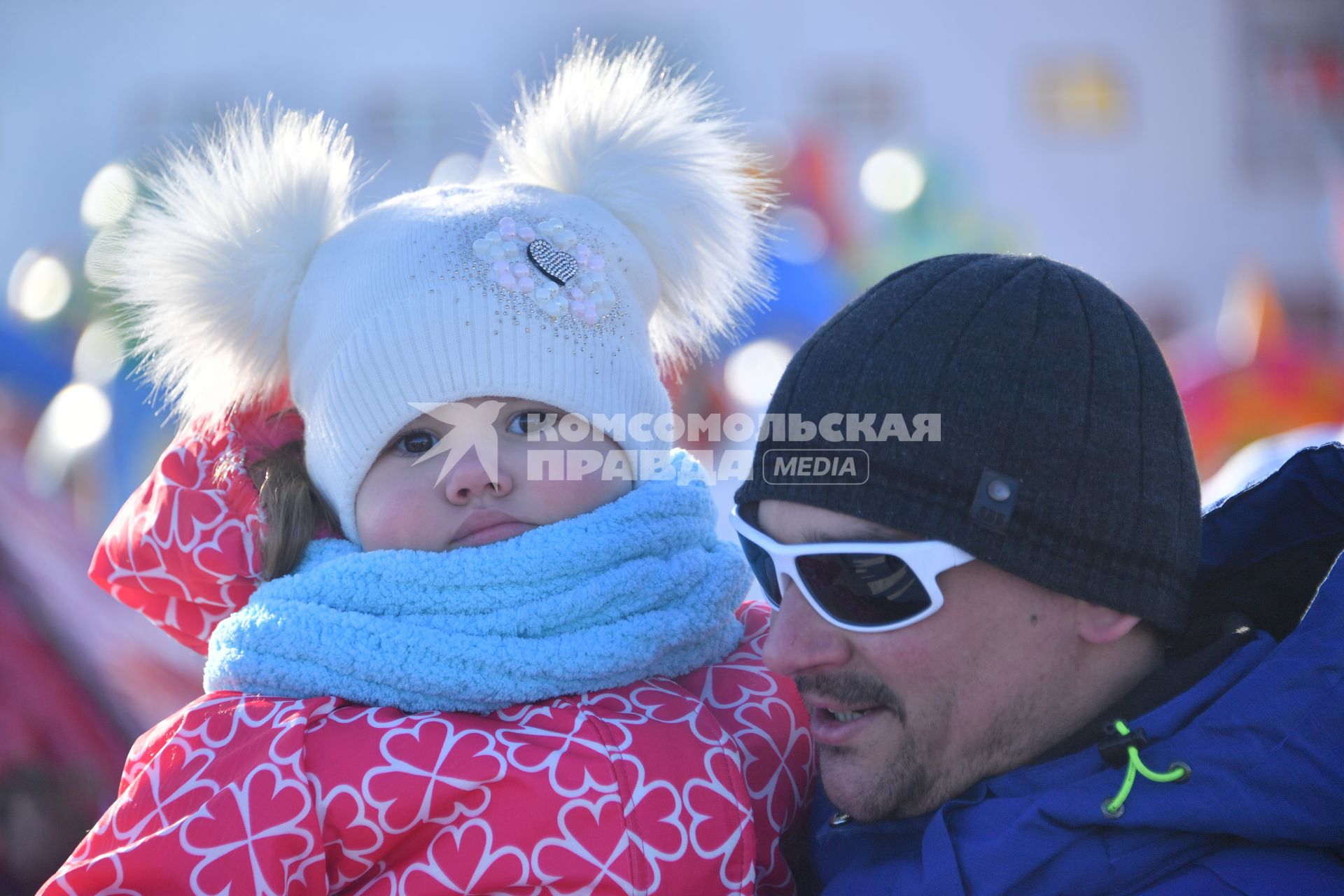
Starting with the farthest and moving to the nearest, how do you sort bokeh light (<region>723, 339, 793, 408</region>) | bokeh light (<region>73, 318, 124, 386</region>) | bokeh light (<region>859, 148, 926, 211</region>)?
bokeh light (<region>859, 148, 926, 211</region>)
bokeh light (<region>723, 339, 793, 408</region>)
bokeh light (<region>73, 318, 124, 386</region>)

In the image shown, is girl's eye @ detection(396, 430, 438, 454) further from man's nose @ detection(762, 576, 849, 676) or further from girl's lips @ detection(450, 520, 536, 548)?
man's nose @ detection(762, 576, 849, 676)

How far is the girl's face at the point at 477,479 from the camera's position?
5.90 feet

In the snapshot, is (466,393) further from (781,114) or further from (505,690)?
(781,114)

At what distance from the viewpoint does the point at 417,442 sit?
189cm

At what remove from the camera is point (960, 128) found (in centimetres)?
1398

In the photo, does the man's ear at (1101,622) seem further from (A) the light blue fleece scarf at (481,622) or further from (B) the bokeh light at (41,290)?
(B) the bokeh light at (41,290)

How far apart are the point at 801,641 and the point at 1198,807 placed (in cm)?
56

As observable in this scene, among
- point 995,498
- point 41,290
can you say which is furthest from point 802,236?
point 995,498

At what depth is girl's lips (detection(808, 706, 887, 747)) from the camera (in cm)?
165

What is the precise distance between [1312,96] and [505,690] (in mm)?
15632

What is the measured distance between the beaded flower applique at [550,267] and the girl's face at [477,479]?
181 millimetres

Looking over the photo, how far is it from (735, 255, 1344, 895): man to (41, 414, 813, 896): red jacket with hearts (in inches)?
8.6

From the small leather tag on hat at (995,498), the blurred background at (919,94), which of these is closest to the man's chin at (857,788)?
the small leather tag on hat at (995,498)

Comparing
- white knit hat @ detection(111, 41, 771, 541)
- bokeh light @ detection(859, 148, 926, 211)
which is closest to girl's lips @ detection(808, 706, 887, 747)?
white knit hat @ detection(111, 41, 771, 541)
